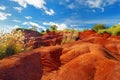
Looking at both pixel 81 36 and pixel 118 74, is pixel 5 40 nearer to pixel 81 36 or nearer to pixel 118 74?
pixel 118 74

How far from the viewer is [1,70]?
8953 millimetres

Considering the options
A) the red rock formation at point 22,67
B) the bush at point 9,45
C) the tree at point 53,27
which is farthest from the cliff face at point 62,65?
the tree at point 53,27

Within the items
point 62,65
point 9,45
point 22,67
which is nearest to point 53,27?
point 9,45

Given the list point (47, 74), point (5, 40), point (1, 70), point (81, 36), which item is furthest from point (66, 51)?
point (81, 36)

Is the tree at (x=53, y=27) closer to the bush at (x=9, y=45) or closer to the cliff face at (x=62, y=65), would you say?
the bush at (x=9, y=45)

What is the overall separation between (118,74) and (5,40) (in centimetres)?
738

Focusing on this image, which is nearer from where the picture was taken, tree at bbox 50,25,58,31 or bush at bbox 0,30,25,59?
bush at bbox 0,30,25,59

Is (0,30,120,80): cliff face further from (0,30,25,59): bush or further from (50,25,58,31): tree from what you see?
(50,25,58,31): tree

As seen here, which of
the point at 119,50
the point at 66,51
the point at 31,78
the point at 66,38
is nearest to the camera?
the point at 31,78

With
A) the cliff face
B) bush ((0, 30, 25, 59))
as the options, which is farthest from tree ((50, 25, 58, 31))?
the cliff face

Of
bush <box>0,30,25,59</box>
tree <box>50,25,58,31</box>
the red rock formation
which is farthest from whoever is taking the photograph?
tree <box>50,25,58,31</box>

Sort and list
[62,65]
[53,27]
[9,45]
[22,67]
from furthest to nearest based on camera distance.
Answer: [53,27] < [9,45] < [62,65] < [22,67]

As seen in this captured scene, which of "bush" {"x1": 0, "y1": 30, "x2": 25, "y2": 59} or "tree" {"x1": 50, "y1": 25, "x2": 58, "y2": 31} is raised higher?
"bush" {"x1": 0, "y1": 30, "x2": 25, "y2": 59}

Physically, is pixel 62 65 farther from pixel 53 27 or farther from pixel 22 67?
pixel 53 27
